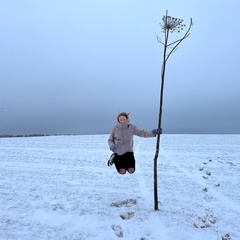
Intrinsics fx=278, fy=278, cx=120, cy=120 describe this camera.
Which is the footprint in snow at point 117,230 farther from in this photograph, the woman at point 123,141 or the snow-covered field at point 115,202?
the woman at point 123,141

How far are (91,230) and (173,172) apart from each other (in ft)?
25.6

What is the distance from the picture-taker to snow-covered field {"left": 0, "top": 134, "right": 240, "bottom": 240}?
286 inches

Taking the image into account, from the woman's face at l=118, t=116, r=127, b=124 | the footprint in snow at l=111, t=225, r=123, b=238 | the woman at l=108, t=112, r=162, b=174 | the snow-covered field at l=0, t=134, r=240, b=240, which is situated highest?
the woman's face at l=118, t=116, r=127, b=124

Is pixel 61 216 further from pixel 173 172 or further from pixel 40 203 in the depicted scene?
pixel 173 172

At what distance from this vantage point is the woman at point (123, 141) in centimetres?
727

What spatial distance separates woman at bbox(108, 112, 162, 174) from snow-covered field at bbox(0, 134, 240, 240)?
1.66 metres

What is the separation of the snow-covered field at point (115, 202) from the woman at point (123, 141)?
1.66 m

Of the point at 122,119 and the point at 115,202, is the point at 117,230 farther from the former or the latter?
the point at 122,119

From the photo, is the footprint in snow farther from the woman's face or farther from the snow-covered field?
the woman's face

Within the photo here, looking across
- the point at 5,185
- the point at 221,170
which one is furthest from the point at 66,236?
the point at 221,170

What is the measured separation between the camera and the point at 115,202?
948 centimetres

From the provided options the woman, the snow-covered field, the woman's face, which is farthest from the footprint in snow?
the woman's face

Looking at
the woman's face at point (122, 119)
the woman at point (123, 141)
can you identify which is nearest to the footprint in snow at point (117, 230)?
the woman at point (123, 141)

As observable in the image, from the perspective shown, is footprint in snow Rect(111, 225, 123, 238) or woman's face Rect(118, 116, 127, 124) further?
woman's face Rect(118, 116, 127, 124)
